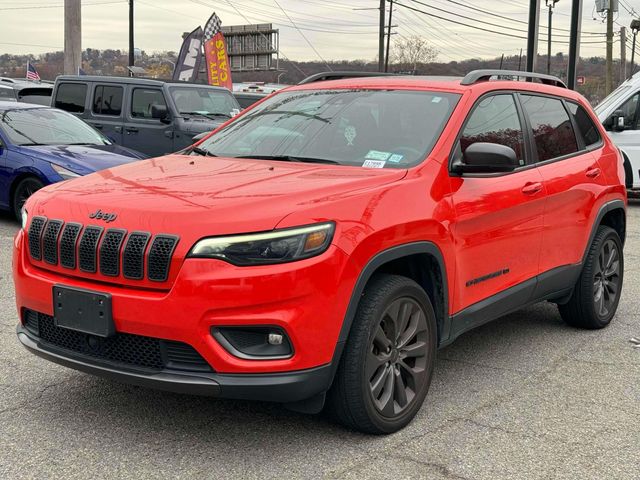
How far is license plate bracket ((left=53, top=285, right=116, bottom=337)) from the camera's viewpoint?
3.31 metres

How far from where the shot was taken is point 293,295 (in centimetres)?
318

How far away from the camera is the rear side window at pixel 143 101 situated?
1357 cm

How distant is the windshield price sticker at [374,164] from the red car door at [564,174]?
4.39ft

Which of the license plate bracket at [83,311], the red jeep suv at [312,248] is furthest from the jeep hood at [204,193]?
the license plate bracket at [83,311]

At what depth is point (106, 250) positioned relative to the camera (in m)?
3.35

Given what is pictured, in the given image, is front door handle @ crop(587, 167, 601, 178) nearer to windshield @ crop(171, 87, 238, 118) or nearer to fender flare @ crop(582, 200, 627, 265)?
fender flare @ crop(582, 200, 627, 265)

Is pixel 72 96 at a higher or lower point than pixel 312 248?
higher

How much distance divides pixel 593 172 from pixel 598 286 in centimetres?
85

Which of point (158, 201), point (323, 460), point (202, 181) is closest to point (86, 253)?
point (158, 201)

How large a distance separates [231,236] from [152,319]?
467 millimetres

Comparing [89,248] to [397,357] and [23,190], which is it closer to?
[397,357]

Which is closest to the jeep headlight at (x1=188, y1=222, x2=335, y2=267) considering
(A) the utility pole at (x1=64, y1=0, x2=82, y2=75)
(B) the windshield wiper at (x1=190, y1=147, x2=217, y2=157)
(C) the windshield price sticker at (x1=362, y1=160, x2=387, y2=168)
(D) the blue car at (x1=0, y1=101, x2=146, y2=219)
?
(C) the windshield price sticker at (x1=362, y1=160, x2=387, y2=168)

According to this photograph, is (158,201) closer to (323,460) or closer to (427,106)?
(323,460)

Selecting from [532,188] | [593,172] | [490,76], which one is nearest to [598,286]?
[593,172]
